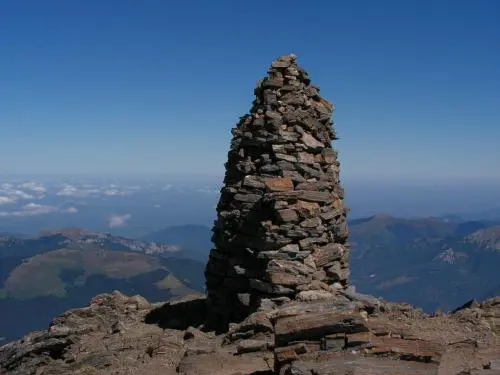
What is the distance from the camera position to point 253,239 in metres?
20.8

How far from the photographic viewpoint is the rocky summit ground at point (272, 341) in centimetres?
1391

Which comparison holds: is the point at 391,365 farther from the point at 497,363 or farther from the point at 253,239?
the point at 253,239

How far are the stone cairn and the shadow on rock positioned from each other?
1441 mm

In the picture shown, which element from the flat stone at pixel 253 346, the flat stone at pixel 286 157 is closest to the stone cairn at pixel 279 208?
the flat stone at pixel 286 157

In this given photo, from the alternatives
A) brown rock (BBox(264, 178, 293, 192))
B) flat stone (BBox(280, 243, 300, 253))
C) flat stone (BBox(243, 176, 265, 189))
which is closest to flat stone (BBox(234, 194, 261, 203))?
flat stone (BBox(243, 176, 265, 189))

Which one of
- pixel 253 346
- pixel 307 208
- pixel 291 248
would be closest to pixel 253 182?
pixel 307 208

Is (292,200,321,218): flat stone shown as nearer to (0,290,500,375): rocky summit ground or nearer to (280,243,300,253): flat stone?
(280,243,300,253): flat stone

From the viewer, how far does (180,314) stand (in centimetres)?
2455

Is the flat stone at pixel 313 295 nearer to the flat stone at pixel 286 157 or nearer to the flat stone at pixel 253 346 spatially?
the flat stone at pixel 253 346

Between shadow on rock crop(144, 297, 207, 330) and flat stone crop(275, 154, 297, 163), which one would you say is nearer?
flat stone crop(275, 154, 297, 163)

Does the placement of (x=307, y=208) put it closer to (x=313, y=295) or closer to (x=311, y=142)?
(x=311, y=142)

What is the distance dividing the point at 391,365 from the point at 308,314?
287cm

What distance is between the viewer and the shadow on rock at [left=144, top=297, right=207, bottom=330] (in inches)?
911

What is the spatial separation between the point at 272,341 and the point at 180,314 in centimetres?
833
